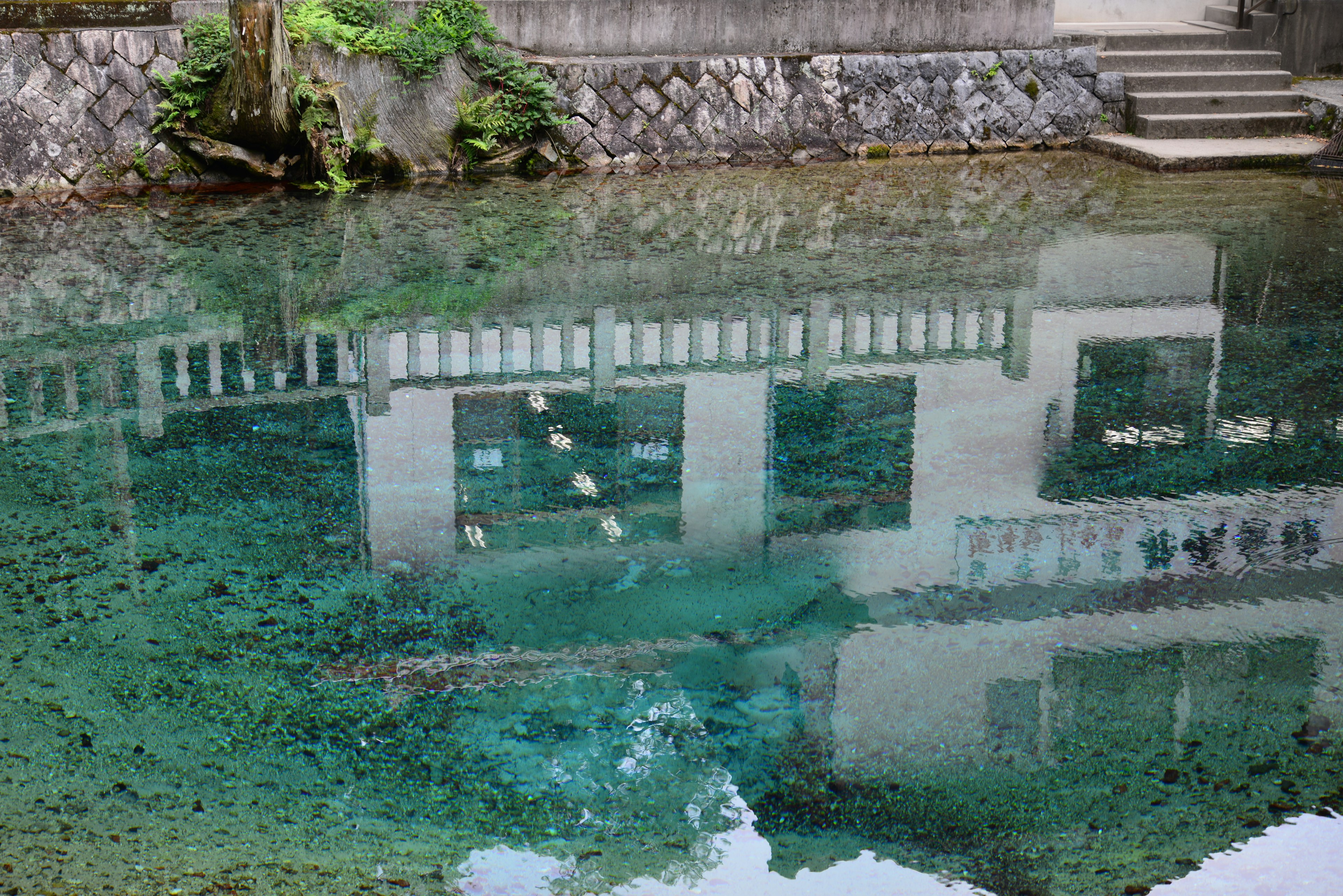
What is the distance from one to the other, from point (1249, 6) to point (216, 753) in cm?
1182

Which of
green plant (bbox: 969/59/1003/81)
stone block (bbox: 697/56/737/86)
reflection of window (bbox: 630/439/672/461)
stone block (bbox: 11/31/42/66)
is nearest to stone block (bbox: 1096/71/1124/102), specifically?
green plant (bbox: 969/59/1003/81)

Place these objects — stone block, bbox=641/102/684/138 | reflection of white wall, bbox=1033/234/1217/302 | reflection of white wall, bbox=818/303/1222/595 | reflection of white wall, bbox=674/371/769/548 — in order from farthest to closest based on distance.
A: stone block, bbox=641/102/684/138, reflection of white wall, bbox=1033/234/1217/302, reflection of white wall, bbox=674/371/769/548, reflection of white wall, bbox=818/303/1222/595

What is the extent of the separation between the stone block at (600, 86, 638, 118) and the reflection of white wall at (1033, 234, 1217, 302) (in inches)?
155

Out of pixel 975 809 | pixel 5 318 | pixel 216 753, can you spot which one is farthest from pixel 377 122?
pixel 975 809

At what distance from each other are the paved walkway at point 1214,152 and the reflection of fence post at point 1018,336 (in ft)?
13.7

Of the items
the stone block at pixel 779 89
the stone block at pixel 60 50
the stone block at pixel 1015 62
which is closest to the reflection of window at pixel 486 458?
the stone block at pixel 60 50

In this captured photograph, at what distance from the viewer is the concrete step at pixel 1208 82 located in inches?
441

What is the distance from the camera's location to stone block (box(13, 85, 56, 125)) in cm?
917

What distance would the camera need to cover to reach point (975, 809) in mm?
2930

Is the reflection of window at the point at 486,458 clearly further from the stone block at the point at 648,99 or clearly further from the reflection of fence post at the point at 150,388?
the stone block at the point at 648,99

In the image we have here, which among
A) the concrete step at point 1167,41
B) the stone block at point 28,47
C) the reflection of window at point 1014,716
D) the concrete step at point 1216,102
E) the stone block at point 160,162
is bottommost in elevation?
the reflection of window at point 1014,716

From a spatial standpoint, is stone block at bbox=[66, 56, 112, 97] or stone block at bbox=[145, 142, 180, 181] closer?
stone block at bbox=[66, 56, 112, 97]

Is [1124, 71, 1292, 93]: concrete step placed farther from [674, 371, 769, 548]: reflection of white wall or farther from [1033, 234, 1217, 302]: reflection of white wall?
[674, 371, 769, 548]: reflection of white wall

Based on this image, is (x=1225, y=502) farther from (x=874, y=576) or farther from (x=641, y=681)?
(x=641, y=681)
